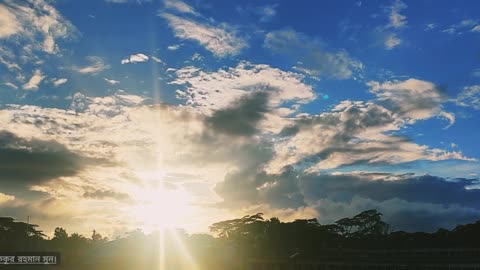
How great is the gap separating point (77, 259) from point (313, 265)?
4611 centimetres

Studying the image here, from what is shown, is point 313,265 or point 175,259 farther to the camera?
point 175,259

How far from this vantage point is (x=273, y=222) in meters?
145

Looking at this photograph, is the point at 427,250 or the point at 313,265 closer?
the point at 313,265

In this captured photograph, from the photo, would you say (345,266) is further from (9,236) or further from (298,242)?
(9,236)

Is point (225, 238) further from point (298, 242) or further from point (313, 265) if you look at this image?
point (313, 265)

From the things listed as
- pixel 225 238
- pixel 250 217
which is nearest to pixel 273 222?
A: pixel 250 217

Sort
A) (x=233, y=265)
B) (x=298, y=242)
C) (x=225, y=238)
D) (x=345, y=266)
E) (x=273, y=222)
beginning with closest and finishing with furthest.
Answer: (x=345, y=266)
(x=233, y=265)
(x=298, y=242)
(x=273, y=222)
(x=225, y=238)

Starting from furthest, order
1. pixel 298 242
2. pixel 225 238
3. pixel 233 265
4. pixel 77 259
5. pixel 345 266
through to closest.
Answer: pixel 225 238 → pixel 298 242 → pixel 77 259 → pixel 233 265 → pixel 345 266

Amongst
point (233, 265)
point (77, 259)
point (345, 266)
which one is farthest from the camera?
point (77, 259)

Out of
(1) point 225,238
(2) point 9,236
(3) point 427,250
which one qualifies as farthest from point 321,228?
(2) point 9,236

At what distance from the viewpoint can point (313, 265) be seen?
7694 cm

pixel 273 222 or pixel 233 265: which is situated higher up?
pixel 273 222

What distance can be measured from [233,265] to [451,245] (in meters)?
44.7

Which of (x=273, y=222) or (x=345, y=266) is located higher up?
(x=273, y=222)
